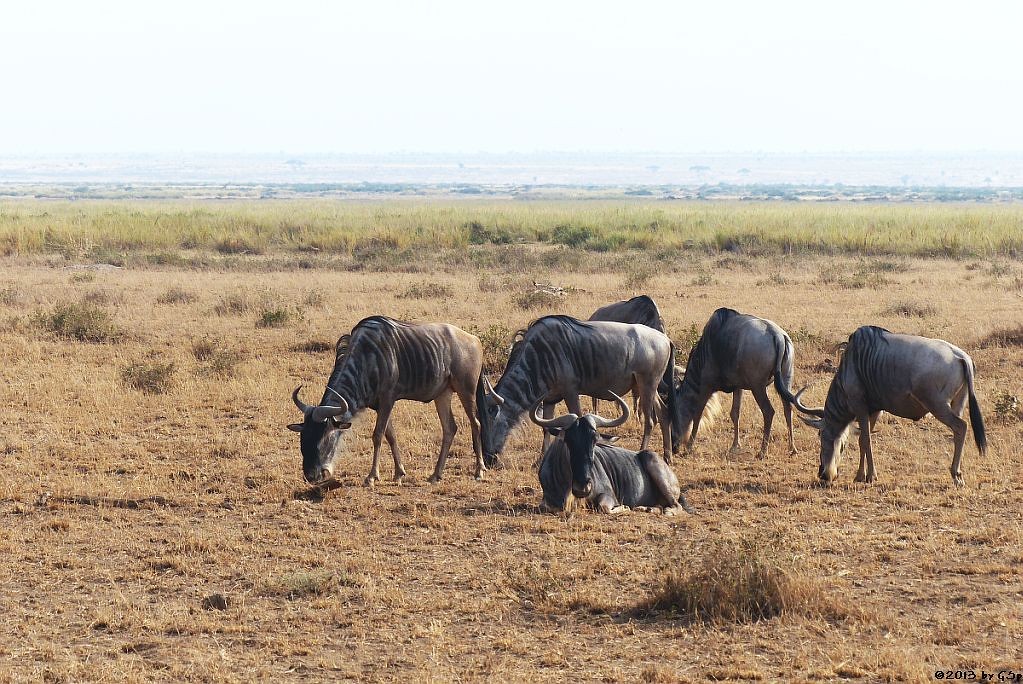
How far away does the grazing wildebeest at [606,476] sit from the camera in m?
9.15

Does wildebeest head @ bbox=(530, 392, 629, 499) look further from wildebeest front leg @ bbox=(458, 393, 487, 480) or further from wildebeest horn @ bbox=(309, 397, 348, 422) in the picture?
wildebeest horn @ bbox=(309, 397, 348, 422)

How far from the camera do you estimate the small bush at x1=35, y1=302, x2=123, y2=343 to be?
17562mm

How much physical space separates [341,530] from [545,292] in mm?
14051

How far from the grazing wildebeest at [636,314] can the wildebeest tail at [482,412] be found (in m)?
1.94

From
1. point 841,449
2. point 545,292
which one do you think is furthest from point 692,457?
point 545,292

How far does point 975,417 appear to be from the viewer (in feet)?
32.8

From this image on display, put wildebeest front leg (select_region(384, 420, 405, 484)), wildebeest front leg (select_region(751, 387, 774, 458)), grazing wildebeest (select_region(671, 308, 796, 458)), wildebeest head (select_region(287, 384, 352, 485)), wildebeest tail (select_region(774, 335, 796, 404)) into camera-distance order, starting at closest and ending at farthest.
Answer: wildebeest head (select_region(287, 384, 352, 485))
wildebeest front leg (select_region(384, 420, 405, 484))
wildebeest tail (select_region(774, 335, 796, 404))
grazing wildebeest (select_region(671, 308, 796, 458))
wildebeest front leg (select_region(751, 387, 774, 458))

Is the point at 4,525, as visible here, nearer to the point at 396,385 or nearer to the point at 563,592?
the point at 396,385

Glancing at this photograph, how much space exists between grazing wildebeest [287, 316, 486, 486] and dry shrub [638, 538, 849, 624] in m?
3.58

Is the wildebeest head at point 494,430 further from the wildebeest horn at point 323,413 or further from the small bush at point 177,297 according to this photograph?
the small bush at point 177,297

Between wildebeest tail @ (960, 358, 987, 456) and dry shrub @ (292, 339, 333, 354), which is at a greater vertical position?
wildebeest tail @ (960, 358, 987, 456)

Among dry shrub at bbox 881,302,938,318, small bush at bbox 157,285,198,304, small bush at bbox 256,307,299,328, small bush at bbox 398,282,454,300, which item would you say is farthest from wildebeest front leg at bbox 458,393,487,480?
small bush at bbox 157,285,198,304

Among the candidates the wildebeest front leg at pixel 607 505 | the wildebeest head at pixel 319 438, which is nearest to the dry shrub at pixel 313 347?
the wildebeest head at pixel 319 438

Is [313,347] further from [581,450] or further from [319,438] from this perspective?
[581,450]
